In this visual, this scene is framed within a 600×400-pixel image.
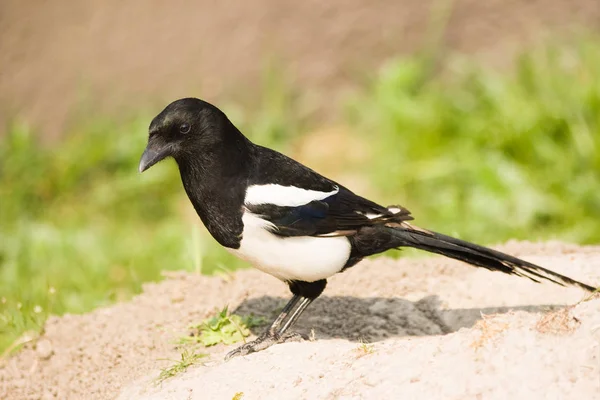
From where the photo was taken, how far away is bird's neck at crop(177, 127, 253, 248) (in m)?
3.56

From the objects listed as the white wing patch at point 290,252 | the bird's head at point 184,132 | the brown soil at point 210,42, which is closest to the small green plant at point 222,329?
the white wing patch at point 290,252

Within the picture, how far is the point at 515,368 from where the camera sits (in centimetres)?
268

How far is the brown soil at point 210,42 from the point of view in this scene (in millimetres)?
6973

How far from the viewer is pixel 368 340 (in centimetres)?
393

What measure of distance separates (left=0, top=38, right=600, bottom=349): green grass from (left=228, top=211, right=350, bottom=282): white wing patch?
194 cm

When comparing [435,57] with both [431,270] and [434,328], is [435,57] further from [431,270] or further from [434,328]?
[434,328]

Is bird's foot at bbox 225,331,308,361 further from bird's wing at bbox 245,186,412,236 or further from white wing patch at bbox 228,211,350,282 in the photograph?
bird's wing at bbox 245,186,412,236

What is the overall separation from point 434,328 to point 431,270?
2.04 ft

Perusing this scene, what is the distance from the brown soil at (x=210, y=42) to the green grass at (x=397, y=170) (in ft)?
0.76

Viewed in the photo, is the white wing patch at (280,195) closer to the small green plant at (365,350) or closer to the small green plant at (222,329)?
the small green plant at (222,329)

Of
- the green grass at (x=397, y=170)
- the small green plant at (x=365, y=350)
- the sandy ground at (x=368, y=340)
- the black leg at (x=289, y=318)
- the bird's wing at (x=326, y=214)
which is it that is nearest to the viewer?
the sandy ground at (x=368, y=340)

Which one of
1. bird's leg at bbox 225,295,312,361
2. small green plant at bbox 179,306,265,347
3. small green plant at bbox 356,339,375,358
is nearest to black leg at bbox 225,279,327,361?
bird's leg at bbox 225,295,312,361

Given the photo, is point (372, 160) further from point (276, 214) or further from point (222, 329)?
point (276, 214)

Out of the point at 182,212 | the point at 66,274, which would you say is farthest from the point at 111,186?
the point at 66,274
